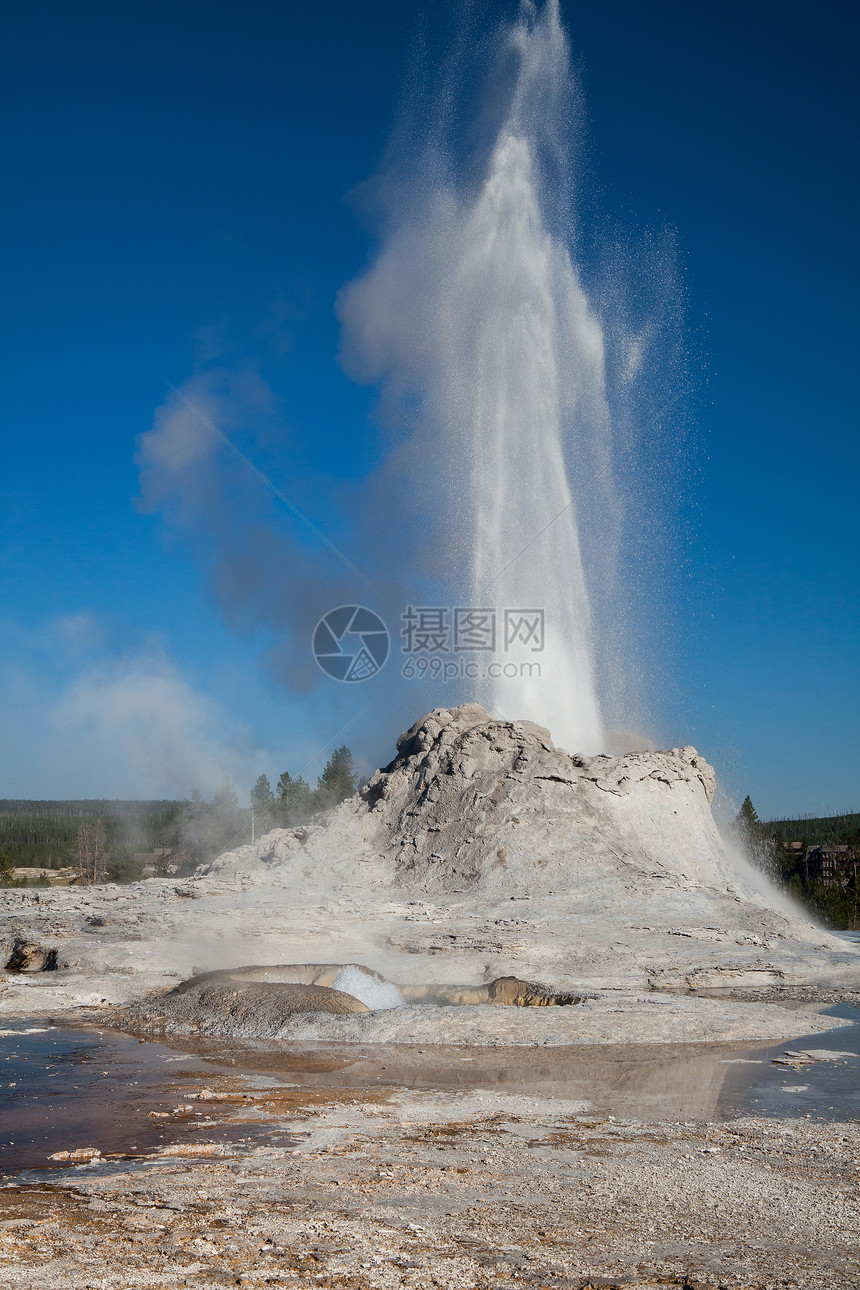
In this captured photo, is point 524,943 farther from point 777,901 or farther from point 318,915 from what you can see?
point 777,901

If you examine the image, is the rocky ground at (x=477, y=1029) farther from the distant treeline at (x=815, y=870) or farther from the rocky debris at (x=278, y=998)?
the distant treeline at (x=815, y=870)

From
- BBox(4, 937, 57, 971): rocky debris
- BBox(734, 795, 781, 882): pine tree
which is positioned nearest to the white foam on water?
BBox(4, 937, 57, 971): rocky debris

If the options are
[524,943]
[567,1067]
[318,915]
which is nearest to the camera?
[567,1067]

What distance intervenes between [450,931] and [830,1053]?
851 cm

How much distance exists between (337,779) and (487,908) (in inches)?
1344

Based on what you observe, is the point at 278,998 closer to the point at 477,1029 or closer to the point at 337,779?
the point at 477,1029

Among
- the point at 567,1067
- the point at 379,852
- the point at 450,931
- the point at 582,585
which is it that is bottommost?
the point at 567,1067

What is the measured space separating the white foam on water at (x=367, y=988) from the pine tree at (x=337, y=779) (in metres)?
33.5

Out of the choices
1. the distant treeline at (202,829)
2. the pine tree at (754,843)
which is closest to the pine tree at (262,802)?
the distant treeline at (202,829)

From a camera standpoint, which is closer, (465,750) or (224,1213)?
(224,1213)

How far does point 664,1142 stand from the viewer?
8.23 metres

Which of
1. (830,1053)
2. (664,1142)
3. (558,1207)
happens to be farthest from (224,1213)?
(830,1053)

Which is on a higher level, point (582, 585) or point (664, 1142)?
point (582, 585)

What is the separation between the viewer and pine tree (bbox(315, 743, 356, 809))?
50719mm
